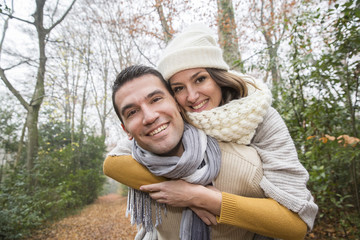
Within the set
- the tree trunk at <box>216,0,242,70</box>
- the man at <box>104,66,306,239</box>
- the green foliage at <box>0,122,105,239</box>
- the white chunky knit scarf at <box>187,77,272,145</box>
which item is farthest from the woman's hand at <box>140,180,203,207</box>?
the green foliage at <box>0,122,105,239</box>

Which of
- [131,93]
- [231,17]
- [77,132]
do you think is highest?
[231,17]

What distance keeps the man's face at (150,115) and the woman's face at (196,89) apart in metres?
0.17

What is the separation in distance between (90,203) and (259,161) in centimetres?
1190

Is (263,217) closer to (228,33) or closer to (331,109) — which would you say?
(331,109)

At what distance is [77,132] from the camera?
466 inches

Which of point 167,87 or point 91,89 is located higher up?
point 91,89

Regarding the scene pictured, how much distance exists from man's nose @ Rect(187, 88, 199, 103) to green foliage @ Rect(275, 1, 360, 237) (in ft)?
5.53

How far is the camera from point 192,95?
1635 mm

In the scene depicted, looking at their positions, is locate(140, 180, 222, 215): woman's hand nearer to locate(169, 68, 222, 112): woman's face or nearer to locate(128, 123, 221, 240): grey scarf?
locate(128, 123, 221, 240): grey scarf

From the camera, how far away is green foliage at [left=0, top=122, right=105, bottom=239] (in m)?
5.10

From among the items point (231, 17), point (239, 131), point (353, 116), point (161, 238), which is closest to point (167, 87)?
→ point (239, 131)

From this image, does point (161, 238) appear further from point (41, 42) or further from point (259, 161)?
point (41, 42)

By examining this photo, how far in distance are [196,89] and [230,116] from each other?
0.35 m

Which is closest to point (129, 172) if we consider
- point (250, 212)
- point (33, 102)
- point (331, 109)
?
point (250, 212)
